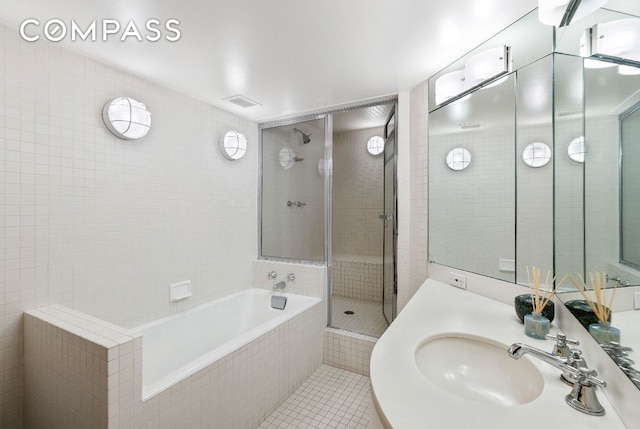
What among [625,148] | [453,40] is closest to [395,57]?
[453,40]

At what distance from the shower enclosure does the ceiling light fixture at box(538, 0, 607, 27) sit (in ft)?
4.29

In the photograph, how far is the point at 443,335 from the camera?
113 centimetres

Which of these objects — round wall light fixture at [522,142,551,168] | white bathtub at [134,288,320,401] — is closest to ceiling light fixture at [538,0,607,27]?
round wall light fixture at [522,142,551,168]

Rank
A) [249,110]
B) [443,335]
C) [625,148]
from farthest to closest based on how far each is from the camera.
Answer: [249,110] < [443,335] < [625,148]

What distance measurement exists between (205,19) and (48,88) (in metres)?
1.02

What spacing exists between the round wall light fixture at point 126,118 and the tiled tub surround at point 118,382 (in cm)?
112

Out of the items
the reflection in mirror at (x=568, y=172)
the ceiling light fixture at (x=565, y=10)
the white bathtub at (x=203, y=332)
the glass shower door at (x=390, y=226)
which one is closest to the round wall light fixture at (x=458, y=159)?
the glass shower door at (x=390, y=226)

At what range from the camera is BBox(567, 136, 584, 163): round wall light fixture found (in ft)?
3.67

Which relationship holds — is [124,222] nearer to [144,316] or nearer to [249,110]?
[144,316]

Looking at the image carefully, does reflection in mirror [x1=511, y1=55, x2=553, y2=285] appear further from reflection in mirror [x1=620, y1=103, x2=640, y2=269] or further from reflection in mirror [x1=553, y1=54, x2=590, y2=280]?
reflection in mirror [x1=620, y1=103, x2=640, y2=269]

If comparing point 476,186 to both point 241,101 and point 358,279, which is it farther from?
point 358,279

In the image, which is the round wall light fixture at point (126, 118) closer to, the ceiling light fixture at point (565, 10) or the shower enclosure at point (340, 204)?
the shower enclosure at point (340, 204)

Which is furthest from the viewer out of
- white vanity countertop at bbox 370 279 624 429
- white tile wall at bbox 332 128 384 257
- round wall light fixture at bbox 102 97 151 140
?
white tile wall at bbox 332 128 384 257

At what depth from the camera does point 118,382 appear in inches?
45.4
